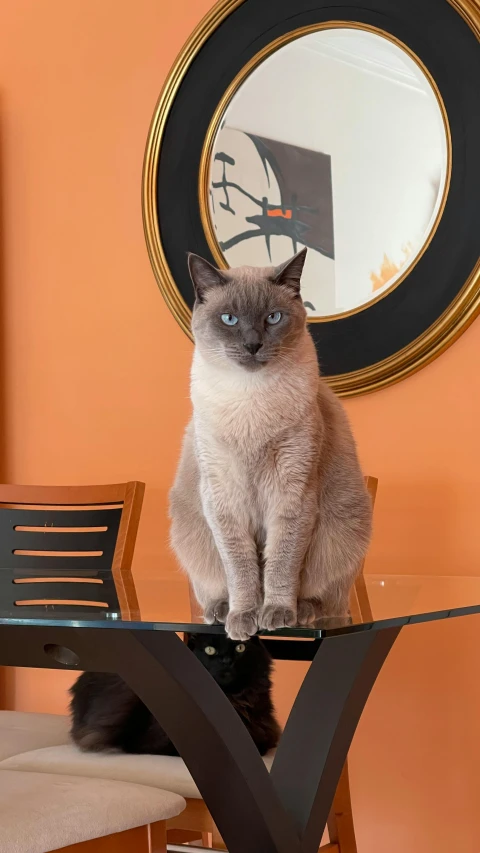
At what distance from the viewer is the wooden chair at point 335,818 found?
1316 mm

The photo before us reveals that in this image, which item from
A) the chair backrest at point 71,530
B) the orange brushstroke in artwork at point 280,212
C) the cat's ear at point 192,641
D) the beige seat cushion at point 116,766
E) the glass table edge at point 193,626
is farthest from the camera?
the orange brushstroke in artwork at point 280,212

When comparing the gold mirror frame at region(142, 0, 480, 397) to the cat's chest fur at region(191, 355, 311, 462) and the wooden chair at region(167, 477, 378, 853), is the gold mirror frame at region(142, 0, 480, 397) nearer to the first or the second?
the wooden chair at region(167, 477, 378, 853)

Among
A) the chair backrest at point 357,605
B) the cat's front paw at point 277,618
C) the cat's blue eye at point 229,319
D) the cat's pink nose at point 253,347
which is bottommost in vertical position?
the chair backrest at point 357,605

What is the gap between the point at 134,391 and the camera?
2.95 m

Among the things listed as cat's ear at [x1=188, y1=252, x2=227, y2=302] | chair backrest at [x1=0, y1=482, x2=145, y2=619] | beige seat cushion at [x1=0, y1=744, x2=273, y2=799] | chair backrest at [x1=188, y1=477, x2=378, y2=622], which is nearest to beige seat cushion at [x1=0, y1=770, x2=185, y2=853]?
beige seat cushion at [x1=0, y1=744, x2=273, y2=799]

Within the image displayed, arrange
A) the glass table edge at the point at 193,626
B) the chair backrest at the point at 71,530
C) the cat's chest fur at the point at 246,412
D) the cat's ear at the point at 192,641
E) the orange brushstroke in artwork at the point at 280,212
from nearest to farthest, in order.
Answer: the glass table edge at the point at 193,626, the cat's chest fur at the point at 246,412, the cat's ear at the point at 192,641, the chair backrest at the point at 71,530, the orange brushstroke in artwork at the point at 280,212

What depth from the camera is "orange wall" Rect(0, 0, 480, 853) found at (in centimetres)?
229

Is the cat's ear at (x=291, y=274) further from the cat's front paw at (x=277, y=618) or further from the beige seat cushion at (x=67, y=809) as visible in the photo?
the beige seat cushion at (x=67, y=809)

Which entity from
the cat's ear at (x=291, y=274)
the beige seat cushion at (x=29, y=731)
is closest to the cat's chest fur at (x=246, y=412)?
the cat's ear at (x=291, y=274)

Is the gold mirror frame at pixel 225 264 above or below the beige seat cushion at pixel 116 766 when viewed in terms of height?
above

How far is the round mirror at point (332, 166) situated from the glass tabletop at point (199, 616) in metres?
1.10

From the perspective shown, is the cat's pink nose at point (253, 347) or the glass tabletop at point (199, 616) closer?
the glass tabletop at point (199, 616)

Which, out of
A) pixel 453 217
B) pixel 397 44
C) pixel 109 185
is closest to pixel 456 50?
pixel 397 44

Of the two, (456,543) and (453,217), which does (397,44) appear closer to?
(453,217)
